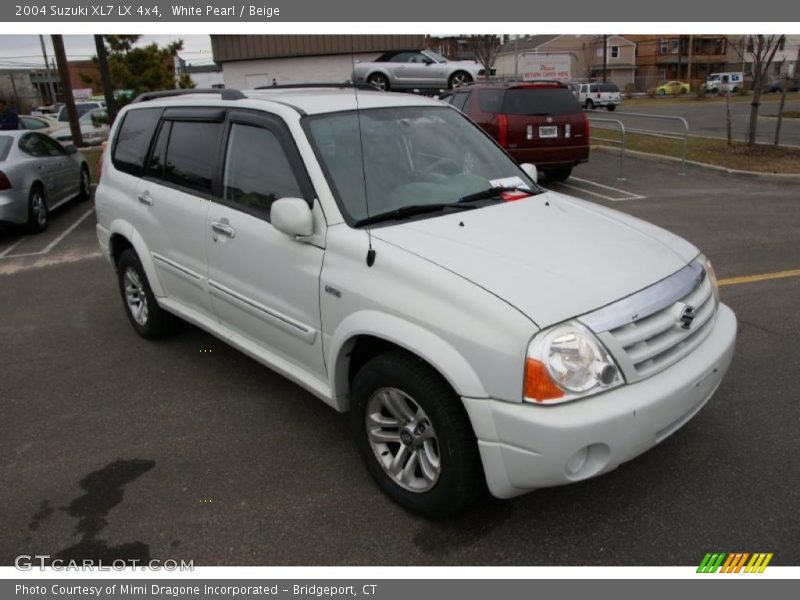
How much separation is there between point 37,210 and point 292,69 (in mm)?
17508

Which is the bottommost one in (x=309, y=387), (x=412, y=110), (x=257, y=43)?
(x=309, y=387)

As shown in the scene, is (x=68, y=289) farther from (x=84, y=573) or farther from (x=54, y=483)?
(x=84, y=573)

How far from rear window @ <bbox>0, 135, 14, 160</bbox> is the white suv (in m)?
6.09

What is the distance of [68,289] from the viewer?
686 cm

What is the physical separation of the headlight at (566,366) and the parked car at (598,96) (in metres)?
40.0

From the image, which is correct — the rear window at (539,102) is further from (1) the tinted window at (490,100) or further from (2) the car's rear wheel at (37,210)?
(2) the car's rear wheel at (37,210)

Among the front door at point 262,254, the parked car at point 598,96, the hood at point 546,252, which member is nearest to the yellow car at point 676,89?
the parked car at point 598,96

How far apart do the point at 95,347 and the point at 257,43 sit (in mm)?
22672

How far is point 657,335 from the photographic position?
276cm

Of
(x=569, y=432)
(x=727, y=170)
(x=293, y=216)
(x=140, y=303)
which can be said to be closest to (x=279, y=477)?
(x=293, y=216)

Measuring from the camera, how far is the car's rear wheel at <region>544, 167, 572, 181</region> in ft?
39.8

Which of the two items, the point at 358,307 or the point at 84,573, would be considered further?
the point at 358,307

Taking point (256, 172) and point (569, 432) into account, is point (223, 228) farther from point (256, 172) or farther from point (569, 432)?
point (569, 432)
